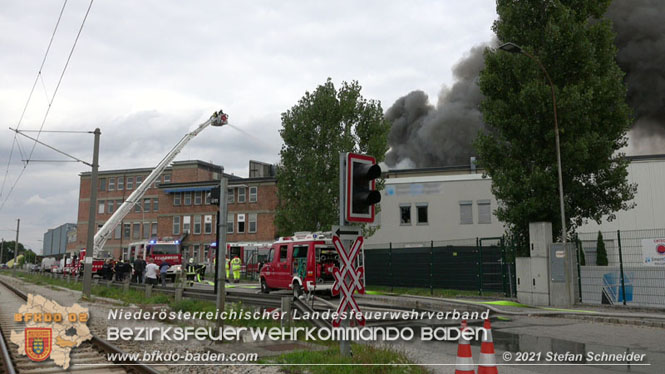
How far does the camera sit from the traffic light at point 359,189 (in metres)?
8.13

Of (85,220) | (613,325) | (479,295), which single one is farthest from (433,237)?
(85,220)

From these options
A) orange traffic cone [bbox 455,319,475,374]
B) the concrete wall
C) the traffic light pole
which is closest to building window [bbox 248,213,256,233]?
the concrete wall

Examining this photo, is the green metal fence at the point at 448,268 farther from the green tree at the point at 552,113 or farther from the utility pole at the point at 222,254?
the utility pole at the point at 222,254

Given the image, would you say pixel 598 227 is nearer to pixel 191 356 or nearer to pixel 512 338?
pixel 512 338

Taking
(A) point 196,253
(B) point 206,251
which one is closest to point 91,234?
(B) point 206,251

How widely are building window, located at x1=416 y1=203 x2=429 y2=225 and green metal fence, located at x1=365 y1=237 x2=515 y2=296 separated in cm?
1794

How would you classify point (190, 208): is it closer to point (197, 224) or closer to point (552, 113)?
point (197, 224)

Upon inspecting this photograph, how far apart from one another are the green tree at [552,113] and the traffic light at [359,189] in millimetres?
13203

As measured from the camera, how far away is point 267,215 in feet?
190

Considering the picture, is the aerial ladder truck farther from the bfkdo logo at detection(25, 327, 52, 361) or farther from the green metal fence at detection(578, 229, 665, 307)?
the green metal fence at detection(578, 229, 665, 307)

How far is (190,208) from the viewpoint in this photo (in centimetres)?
6347

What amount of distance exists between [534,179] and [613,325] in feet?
23.6

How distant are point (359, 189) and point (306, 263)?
12.8 m

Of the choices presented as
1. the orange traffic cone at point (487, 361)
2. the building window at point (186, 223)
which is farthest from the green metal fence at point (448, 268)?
the building window at point (186, 223)
